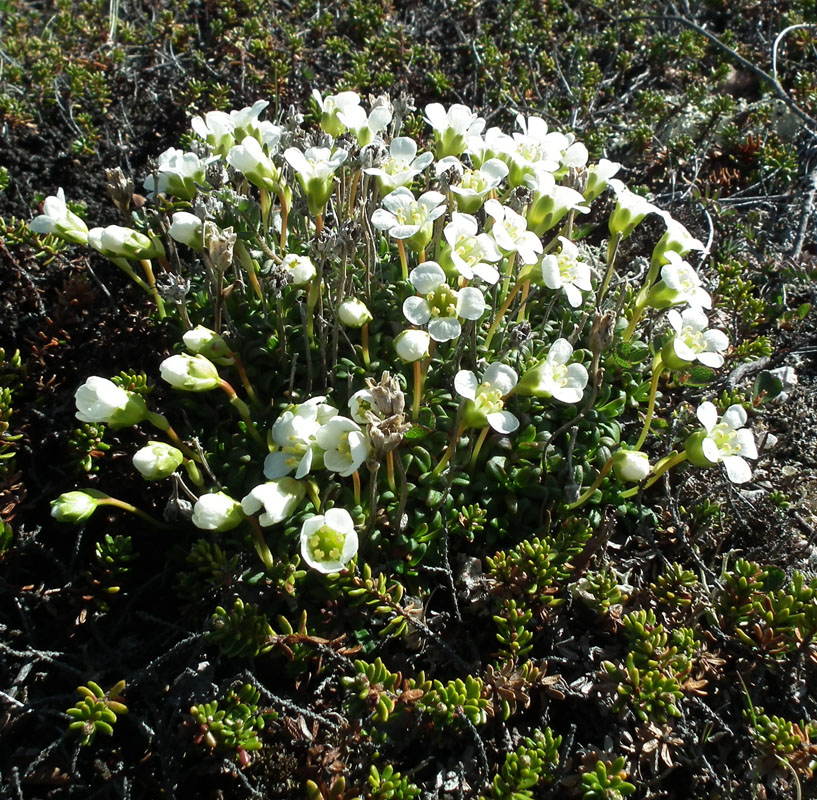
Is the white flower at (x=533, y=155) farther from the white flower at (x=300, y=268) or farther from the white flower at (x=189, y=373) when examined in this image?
the white flower at (x=189, y=373)

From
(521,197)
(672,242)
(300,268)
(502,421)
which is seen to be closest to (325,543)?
(502,421)

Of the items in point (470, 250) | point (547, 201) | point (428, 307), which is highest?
point (547, 201)

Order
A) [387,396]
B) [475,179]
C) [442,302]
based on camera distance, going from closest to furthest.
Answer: [387,396]
[442,302]
[475,179]

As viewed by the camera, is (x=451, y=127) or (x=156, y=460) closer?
(x=156, y=460)

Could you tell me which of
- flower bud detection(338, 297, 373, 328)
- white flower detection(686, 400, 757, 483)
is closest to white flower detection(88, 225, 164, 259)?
flower bud detection(338, 297, 373, 328)

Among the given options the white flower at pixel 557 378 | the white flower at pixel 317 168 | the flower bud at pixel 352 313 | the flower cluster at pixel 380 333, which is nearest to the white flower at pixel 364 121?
the flower cluster at pixel 380 333

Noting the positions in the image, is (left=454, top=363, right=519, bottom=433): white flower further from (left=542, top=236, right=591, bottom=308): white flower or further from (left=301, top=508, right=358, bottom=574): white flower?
(left=301, top=508, right=358, bottom=574): white flower

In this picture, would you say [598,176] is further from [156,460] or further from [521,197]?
[156,460]
